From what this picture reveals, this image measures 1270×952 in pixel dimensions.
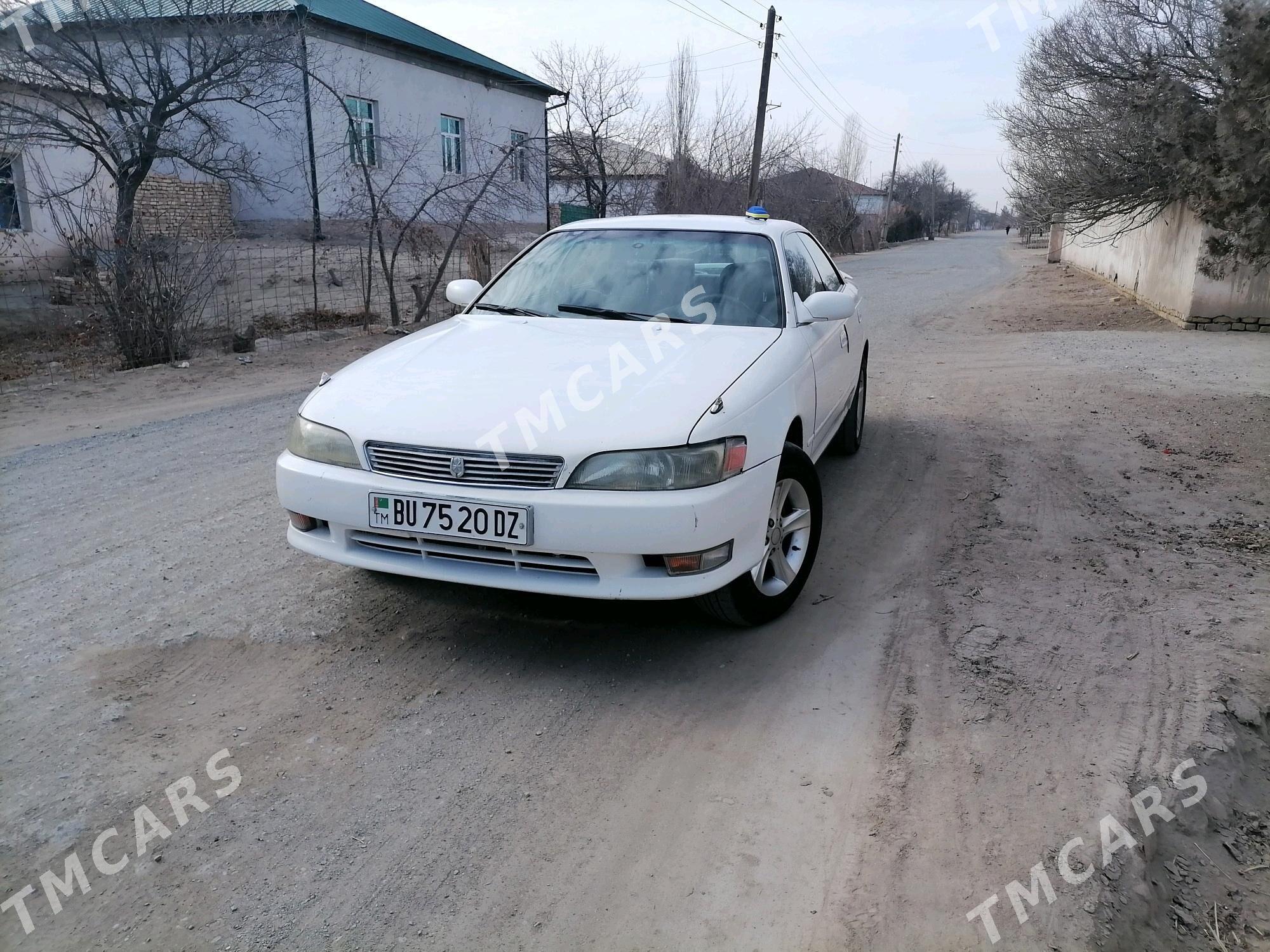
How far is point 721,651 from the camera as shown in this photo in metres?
3.50

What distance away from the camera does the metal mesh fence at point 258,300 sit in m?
9.57

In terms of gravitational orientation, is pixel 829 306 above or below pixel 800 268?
below

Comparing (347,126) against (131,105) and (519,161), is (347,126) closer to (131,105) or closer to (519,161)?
(519,161)

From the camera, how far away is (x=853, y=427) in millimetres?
6012

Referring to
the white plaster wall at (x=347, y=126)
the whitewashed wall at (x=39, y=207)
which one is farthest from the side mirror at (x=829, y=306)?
the white plaster wall at (x=347, y=126)

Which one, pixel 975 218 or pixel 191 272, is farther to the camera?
pixel 975 218

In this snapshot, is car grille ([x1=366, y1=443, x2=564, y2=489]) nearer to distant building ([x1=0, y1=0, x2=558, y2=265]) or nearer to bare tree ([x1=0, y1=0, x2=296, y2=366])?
bare tree ([x1=0, y1=0, x2=296, y2=366])

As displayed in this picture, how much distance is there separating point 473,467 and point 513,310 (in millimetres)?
1574

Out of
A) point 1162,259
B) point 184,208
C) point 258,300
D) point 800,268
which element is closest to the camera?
point 800,268

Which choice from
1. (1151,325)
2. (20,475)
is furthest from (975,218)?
(20,475)

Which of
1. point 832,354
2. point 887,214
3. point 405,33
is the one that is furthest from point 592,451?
point 887,214

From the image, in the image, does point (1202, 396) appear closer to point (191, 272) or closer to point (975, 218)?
point (191, 272)

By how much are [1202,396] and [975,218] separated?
561 feet

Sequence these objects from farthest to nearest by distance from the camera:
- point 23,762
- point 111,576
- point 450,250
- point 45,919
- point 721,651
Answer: point 450,250, point 111,576, point 721,651, point 23,762, point 45,919
